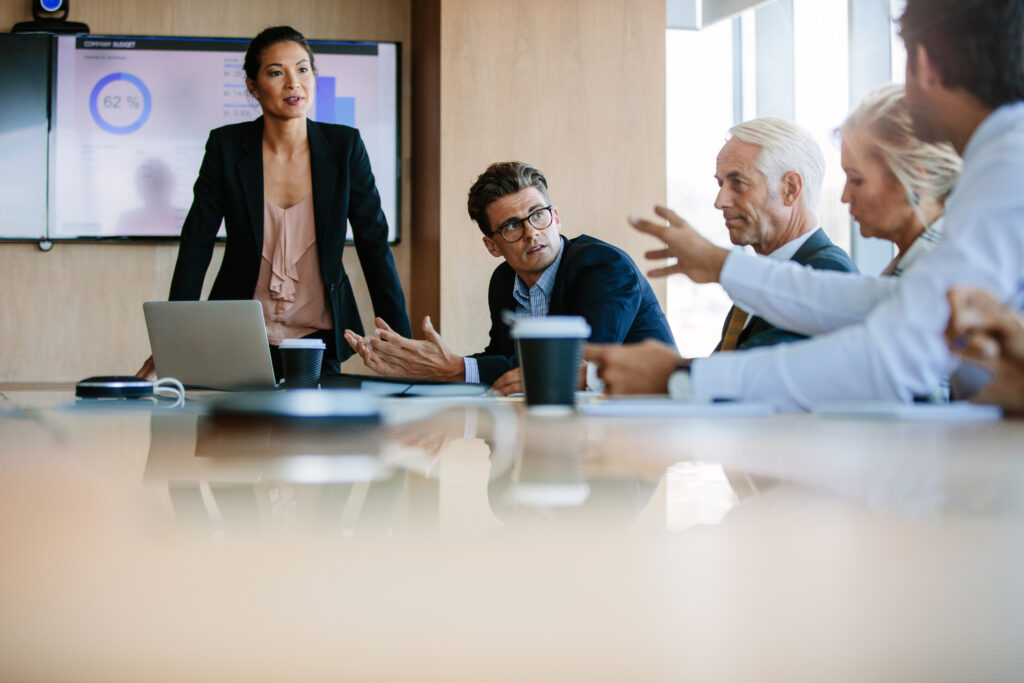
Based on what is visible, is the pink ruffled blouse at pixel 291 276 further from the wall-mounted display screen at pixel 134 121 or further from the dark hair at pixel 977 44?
the dark hair at pixel 977 44

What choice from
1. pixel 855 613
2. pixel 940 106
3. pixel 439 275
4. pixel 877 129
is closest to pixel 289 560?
pixel 855 613

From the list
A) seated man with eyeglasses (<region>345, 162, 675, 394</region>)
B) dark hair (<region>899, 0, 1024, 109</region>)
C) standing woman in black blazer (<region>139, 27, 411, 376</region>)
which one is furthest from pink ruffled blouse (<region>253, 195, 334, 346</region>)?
dark hair (<region>899, 0, 1024, 109</region>)

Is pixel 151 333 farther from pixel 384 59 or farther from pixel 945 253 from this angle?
pixel 384 59

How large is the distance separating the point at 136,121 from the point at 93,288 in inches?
32.1

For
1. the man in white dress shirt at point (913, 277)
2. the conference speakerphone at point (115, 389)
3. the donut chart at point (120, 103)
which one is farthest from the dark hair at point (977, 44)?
→ the donut chart at point (120, 103)

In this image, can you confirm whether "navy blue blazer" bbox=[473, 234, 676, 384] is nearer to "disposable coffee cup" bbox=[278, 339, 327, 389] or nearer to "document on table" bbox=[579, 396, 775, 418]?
"disposable coffee cup" bbox=[278, 339, 327, 389]

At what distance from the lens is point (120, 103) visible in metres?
4.28

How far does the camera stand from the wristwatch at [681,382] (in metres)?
1.08

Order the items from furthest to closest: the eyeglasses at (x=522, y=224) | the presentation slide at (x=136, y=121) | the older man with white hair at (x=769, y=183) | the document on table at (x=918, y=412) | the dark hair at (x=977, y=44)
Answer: the presentation slide at (x=136, y=121) < the eyeglasses at (x=522, y=224) < the older man with white hair at (x=769, y=183) < the dark hair at (x=977, y=44) < the document on table at (x=918, y=412)

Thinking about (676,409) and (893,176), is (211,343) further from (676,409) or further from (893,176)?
(893,176)

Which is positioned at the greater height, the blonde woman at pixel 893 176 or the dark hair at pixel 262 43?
the dark hair at pixel 262 43

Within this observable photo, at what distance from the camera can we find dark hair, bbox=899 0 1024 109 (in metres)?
1.08

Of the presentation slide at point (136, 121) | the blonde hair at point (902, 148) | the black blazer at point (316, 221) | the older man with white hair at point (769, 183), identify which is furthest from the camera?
the presentation slide at point (136, 121)

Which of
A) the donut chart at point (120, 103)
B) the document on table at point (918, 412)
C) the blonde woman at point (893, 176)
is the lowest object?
the document on table at point (918, 412)
